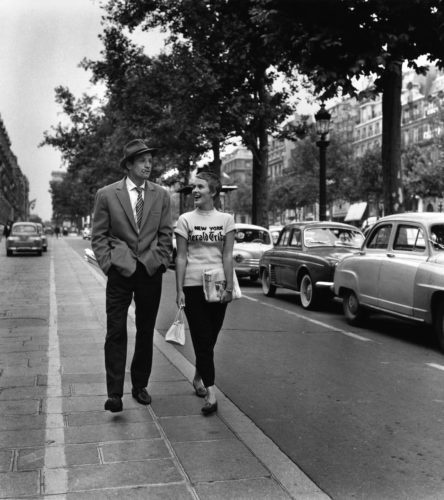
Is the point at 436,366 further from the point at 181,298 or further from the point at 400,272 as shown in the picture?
the point at 181,298

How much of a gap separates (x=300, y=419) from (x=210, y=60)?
20.9m

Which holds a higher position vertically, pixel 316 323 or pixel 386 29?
pixel 386 29

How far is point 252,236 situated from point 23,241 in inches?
659

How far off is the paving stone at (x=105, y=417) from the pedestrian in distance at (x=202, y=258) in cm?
50

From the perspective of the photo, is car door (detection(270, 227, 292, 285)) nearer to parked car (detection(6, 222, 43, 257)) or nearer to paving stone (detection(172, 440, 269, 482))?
paving stone (detection(172, 440, 269, 482))

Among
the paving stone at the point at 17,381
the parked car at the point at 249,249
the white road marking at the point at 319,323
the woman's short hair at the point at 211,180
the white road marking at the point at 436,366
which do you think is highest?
the woman's short hair at the point at 211,180

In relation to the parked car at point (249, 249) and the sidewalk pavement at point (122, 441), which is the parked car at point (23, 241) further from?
the sidewalk pavement at point (122, 441)

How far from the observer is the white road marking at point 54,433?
3568mm

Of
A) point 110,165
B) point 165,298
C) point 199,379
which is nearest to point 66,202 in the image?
point 110,165

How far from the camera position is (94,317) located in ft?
34.0

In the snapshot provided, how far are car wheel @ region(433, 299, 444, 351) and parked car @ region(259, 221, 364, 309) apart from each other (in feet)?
10.6

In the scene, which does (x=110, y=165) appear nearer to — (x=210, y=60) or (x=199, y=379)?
(x=210, y=60)

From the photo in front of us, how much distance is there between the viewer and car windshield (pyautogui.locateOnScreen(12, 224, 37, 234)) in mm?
32362

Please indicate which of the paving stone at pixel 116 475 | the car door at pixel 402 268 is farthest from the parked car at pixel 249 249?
the paving stone at pixel 116 475
